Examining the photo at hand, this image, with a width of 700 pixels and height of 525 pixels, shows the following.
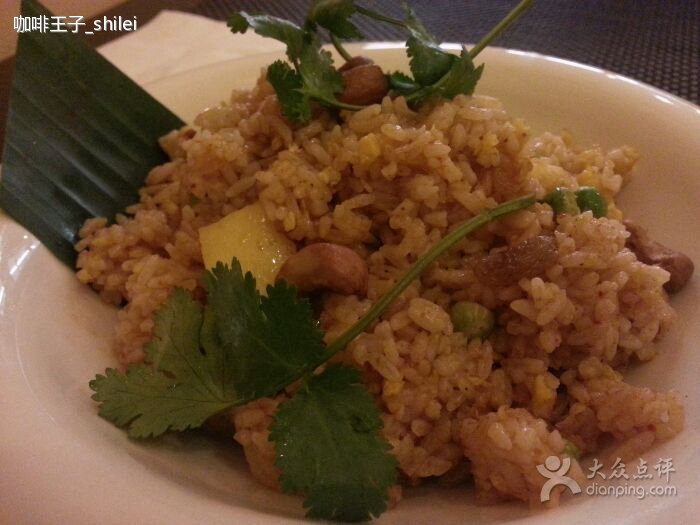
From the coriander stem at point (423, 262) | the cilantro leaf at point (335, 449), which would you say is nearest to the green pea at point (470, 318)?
the coriander stem at point (423, 262)

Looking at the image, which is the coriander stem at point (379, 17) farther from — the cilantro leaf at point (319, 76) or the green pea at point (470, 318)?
the green pea at point (470, 318)

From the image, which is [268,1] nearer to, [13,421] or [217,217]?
[217,217]

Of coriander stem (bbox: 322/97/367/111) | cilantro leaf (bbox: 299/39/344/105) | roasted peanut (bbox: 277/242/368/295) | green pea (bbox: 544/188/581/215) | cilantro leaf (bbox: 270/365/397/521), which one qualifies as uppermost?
cilantro leaf (bbox: 299/39/344/105)

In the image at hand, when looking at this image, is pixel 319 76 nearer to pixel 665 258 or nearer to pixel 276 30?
pixel 276 30

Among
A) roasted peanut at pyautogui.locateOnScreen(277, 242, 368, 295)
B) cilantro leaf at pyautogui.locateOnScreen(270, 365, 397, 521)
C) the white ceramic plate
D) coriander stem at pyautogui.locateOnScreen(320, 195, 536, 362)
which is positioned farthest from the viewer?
roasted peanut at pyautogui.locateOnScreen(277, 242, 368, 295)

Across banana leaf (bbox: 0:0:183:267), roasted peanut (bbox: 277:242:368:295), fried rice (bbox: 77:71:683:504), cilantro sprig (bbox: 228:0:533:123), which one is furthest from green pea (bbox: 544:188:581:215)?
banana leaf (bbox: 0:0:183:267)

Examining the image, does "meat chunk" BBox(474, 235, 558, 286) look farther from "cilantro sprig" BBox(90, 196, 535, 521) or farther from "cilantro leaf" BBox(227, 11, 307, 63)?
"cilantro leaf" BBox(227, 11, 307, 63)

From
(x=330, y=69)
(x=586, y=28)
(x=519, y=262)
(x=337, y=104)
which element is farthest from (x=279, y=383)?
(x=586, y=28)
